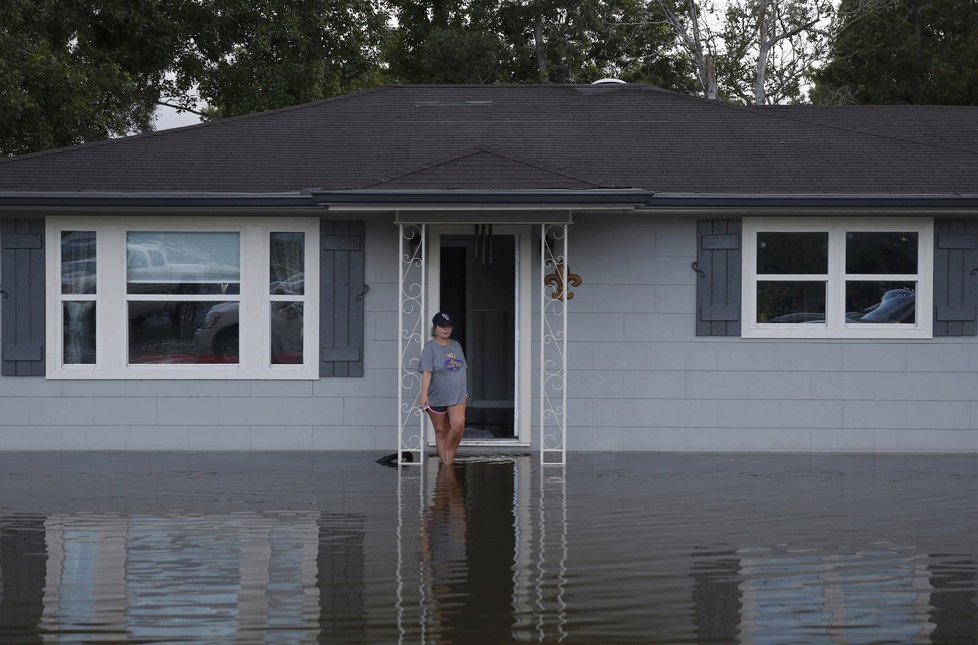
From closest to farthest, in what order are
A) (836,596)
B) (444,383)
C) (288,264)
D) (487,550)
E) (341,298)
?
(836,596) → (487,550) → (444,383) → (341,298) → (288,264)

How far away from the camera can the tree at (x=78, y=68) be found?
2158cm

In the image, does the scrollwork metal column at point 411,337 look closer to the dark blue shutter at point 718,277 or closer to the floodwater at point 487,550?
the floodwater at point 487,550

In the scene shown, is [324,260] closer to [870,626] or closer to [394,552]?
[394,552]

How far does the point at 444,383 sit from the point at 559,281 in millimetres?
1889

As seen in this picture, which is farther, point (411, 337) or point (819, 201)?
point (411, 337)

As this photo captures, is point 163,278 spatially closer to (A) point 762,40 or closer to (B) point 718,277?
(B) point 718,277

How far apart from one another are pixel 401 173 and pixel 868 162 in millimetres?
5297

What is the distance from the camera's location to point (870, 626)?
7.14 metres

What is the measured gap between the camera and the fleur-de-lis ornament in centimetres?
1384

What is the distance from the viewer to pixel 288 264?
1406 centimetres

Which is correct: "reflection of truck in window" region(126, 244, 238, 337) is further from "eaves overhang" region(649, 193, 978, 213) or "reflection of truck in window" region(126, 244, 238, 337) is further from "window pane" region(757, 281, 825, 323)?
"window pane" region(757, 281, 825, 323)

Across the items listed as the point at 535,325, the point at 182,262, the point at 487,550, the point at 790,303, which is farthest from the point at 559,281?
the point at 487,550

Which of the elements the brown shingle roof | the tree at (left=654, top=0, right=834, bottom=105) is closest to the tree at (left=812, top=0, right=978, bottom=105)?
the tree at (left=654, top=0, right=834, bottom=105)

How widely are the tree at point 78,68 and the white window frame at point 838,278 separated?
41.5 feet
